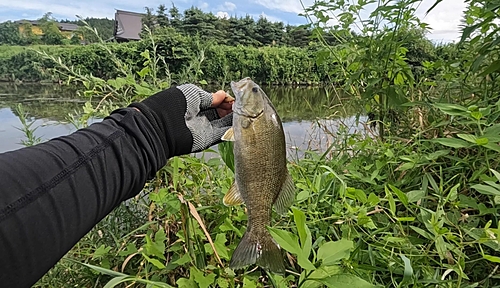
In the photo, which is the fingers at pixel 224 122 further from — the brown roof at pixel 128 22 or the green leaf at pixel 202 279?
the brown roof at pixel 128 22

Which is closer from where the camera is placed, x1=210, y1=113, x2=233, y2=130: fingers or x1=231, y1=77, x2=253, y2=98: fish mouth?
x1=231, y1=77, x2=253, y2=98: fish mouth

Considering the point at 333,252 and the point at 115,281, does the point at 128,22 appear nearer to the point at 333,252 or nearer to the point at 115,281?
the point at 115,281

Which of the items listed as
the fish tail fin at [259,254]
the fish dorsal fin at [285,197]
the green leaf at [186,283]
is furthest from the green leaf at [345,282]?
the green leaf at [186,283]

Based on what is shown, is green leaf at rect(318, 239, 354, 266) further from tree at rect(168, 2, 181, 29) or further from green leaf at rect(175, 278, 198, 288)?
tree at rect(168, 2, 181, 29)

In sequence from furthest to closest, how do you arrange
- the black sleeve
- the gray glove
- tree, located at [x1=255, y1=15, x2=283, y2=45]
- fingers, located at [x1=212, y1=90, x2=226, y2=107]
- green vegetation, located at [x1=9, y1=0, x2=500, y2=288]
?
tree, located at [x1=255, y1=15, x2=283, y2=45] < fingers, located at [x1=212, y1=90, x2=226, y2=107] < the gray glove < green vegetation, located at [x1=9, y1=0, x2=500, y2=288] < the black sleeve

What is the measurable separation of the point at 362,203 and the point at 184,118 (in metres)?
0.77

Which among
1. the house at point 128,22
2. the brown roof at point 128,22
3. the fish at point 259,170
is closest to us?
the fish at point 259,170

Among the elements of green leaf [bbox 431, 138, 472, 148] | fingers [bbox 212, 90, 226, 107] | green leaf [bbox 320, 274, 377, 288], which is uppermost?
fingers [bbox 212, 90, 226, 107]

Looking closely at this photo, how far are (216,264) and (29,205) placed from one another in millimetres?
789

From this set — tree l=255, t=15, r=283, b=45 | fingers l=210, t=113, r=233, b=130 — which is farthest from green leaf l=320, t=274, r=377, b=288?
tree l=255, t=15, r=283, b=45

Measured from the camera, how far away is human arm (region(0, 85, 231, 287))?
0.75 m

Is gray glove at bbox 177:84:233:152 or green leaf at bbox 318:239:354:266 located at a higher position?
gray glove at bbox 177:84:233:152

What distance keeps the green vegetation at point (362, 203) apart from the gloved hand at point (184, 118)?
128 mm

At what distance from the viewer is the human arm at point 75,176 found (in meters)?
0.75
